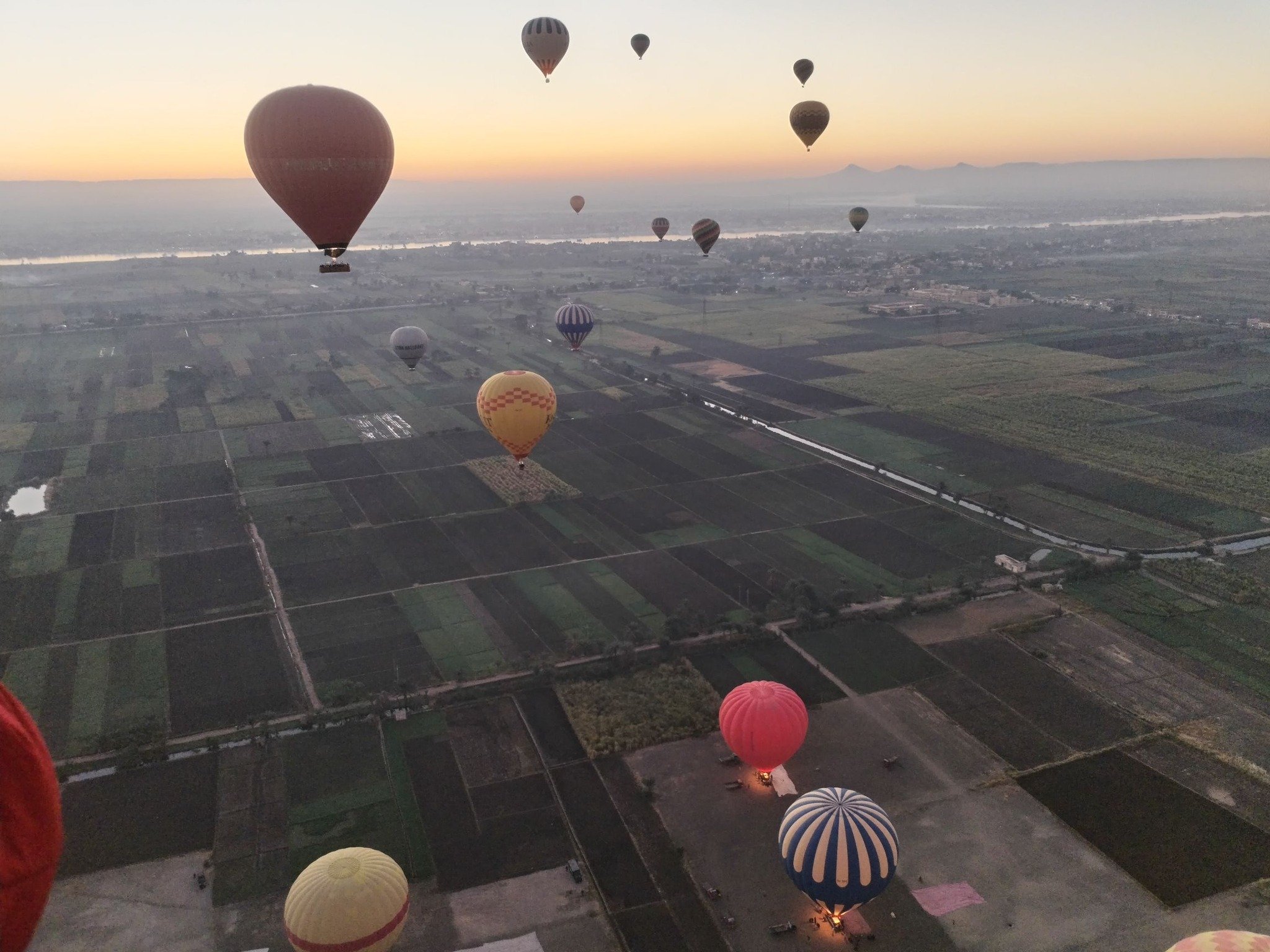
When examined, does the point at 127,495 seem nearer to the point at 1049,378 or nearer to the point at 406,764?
the point at 406,764

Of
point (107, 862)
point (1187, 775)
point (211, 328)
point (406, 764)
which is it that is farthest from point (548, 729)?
point (211, 328)

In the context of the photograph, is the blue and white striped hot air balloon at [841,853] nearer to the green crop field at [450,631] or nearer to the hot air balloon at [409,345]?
the green crop field at [450,631]

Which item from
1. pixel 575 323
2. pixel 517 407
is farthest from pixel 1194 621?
pixel 575 323

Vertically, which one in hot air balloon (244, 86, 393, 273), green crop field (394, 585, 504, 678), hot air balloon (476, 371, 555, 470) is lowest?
green crop field (394, 585, 504, 678)

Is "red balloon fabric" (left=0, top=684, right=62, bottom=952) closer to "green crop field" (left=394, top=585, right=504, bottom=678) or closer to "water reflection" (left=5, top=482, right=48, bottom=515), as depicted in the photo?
"green crop field" (left=394, top=585, right=504, bottom=678)

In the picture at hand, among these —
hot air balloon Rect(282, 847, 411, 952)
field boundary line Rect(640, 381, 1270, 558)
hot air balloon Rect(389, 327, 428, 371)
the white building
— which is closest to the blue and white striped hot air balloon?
hot air balloon Rect(282, 847, 411, 952)

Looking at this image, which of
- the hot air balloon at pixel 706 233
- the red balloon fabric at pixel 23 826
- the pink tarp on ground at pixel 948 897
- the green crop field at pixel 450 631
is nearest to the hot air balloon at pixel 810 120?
the hot air balloon at pixel 706 233
